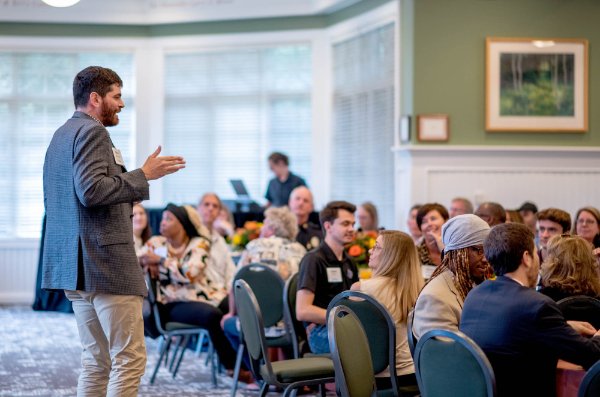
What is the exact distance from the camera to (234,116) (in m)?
11.4

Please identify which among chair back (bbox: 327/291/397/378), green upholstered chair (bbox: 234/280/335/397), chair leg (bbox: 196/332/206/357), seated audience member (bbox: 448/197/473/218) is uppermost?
seated audience member (bbox: 448/197/473/218)

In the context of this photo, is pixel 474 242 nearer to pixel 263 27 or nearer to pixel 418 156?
pixel 418 156

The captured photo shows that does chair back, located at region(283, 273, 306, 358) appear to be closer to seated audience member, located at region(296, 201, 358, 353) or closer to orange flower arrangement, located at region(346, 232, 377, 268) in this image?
seated audience member, located at region(296, 201, 358, 353)

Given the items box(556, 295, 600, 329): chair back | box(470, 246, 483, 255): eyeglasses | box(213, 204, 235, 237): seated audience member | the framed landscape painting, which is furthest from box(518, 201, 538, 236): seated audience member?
box(470, 246, 483, 255): eyeglasses

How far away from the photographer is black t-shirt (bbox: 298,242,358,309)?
4.84 m

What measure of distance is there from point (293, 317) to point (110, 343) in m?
1.62

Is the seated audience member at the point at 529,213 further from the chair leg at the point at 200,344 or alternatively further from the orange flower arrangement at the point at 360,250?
the chair leg at the point at 200,344

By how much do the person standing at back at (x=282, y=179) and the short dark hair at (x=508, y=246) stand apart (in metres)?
6.97

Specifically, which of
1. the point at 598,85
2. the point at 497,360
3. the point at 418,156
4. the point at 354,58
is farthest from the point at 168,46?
the point at 497,360

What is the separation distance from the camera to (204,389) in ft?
19.8

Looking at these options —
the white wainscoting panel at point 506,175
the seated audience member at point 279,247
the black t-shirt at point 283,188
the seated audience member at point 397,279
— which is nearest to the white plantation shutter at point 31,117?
the black t-shirt at point 283,188

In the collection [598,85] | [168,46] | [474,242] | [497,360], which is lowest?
[497,360]

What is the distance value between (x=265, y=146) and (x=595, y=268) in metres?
7.54

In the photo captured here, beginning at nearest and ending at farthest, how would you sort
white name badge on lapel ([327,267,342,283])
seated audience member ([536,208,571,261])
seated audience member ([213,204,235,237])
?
white name badge on lapel ([327,267,342,283]), seated audience member ([536,208,571,261]), seated audience member ([213,204,235,237])
